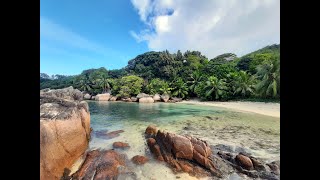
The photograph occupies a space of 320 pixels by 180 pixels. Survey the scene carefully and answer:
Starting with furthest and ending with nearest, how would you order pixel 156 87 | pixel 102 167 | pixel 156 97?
pixel 156 87 → pixel 156 97 → pixel 102 167

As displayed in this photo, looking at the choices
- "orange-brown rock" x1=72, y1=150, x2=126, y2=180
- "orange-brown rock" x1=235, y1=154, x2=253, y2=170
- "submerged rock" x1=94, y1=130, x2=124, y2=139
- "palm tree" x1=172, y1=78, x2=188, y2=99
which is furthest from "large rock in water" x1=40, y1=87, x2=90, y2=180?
"palm tree" x1=172, y1=78, x2=188, y2=99

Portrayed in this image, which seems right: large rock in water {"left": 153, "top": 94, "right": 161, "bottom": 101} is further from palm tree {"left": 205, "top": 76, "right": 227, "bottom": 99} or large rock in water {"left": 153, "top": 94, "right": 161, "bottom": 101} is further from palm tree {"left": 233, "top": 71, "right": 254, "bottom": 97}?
palm tree {"left": 233, "top": 71, "right": 254, "bottom": 97}

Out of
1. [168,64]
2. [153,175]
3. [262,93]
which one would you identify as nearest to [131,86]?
[168,64]

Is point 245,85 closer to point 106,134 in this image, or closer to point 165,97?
point 165,97

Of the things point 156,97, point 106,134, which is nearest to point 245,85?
point 156,97

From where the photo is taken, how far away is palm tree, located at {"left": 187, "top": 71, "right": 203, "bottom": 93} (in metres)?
28.1

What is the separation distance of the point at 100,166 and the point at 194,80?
2474cm

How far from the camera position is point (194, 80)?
94.0 feet

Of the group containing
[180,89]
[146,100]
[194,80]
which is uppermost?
[194,80]

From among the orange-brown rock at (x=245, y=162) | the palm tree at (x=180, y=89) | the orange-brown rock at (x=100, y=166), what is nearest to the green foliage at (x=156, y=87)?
the palm tree at (x=180, y=89)

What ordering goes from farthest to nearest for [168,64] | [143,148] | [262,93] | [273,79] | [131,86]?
[168,64] → [131,86] → [262,93] → [273,79] → [143,148]
